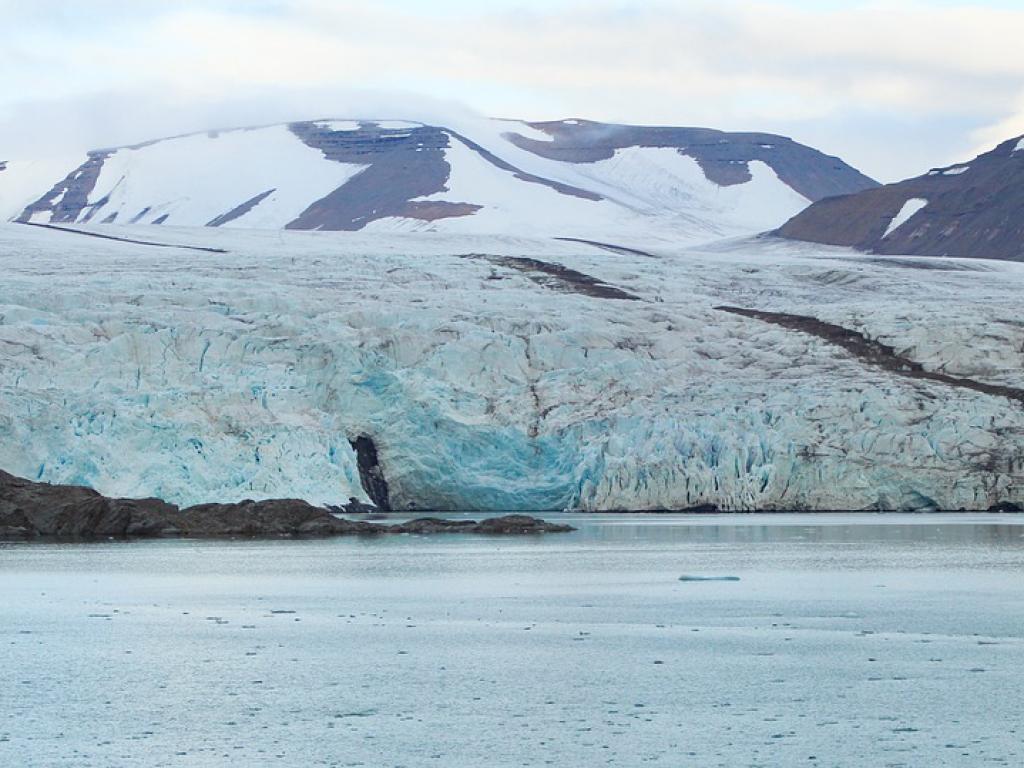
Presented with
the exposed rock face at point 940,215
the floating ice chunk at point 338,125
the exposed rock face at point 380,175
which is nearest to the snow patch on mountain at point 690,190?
the exposed rock face at point 940,215

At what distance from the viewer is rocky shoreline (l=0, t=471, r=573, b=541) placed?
25.1 m

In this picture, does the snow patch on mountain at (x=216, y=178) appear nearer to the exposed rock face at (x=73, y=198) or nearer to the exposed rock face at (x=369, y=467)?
the exposed rock face at (x=73, y=198)

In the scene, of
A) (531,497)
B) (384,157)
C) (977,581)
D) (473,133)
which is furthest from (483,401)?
(473,133)

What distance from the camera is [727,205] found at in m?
101

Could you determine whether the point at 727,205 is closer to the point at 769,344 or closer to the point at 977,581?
the point at 769,344

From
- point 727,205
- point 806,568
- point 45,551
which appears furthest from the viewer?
point 727,205

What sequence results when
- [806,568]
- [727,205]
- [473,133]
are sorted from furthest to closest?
[473,133] < [727,205] < [806,568]

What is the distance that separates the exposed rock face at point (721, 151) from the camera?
112 metres

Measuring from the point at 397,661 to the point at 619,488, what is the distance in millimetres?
15076

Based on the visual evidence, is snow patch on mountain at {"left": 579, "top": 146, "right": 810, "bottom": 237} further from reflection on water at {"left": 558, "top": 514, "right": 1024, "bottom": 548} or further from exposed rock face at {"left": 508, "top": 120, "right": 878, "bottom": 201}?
reflection on water at {"left": 558, "top": 514, "right": 1024, "bottom": 548}

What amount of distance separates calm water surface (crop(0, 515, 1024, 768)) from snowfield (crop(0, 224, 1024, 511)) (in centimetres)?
488

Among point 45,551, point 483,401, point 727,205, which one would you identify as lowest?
point 45,551

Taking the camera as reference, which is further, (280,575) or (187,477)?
(187,477)

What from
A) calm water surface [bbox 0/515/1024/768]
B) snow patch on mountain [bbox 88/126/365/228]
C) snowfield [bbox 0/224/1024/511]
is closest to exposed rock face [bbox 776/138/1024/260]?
snow patch on mountain [bbox 88/126/365/228]
